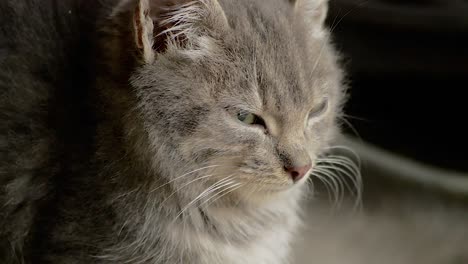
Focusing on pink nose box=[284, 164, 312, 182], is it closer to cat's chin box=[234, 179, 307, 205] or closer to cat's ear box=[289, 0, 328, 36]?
cat's chin box=[234, 179, 307, 205]

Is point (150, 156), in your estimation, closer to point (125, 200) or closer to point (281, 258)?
point (125, 200)

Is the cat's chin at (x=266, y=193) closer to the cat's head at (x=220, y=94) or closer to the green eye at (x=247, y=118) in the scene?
the cat's head at (x=220, y=94)

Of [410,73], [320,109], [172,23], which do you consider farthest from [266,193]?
[410,73]

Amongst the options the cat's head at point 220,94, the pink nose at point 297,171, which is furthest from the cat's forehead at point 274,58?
the pink nose at point 297,171

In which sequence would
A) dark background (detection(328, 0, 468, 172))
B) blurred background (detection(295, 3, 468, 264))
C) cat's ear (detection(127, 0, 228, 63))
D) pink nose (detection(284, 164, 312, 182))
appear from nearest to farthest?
cat's ear (detection(127, 0, 228, 63)) < pink nose (detection(284, 164, 312, 182)) < blurred background (detection(295, 3, 468, 264)) < dark background (detection(328, 0, 468, 172))

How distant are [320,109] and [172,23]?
370 millimetres

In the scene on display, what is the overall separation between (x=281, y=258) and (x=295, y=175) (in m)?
0.30

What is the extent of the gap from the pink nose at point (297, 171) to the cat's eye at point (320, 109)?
12 cm

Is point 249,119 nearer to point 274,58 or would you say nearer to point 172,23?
point 274,58

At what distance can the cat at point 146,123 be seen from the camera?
3.75 feet

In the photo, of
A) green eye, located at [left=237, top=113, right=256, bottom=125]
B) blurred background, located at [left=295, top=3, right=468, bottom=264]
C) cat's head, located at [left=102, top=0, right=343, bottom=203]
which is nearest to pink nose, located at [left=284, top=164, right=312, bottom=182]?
cat's head, located at [left=102, top=0, right=343, bottom=203]

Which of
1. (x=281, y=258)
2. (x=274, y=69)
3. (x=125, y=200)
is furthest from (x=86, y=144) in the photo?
(x=281, y=258)

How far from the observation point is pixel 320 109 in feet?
4.29

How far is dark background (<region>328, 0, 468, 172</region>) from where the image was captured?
1902 mm
